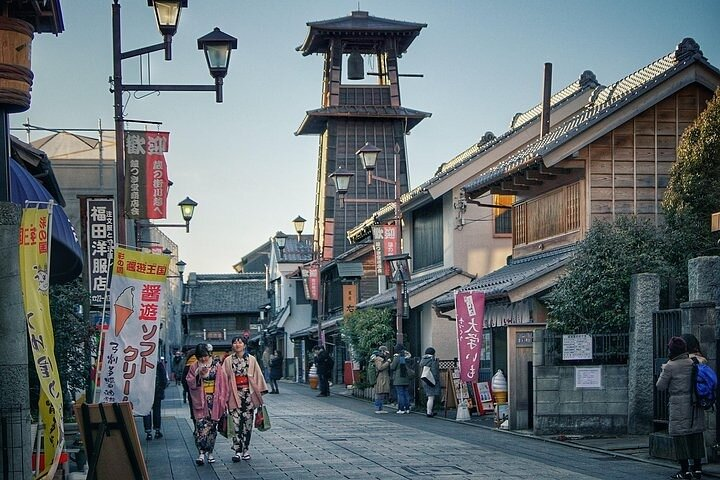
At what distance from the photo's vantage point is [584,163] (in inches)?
992

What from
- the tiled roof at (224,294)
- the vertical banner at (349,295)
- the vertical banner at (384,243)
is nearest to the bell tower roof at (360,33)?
the vertical banner at (349,295)

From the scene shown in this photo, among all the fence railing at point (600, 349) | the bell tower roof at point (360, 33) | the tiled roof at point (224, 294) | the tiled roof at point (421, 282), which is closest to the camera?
the fence railing at point (600, 349)

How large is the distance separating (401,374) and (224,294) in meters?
61.0

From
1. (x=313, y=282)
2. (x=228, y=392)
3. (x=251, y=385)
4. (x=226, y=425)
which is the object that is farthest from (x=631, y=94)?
(x=313, y=282)

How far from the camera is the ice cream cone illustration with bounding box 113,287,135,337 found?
1359 centimetres

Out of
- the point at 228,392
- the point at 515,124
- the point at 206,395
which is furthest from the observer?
the point at 515,124

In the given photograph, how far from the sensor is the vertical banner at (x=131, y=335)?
13.5 m

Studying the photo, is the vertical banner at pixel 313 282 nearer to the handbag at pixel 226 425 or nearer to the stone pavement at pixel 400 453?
the stone pavement at pixel 400 453

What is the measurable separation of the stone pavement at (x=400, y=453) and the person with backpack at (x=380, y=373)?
12.9 feet

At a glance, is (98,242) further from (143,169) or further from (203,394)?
(203,394)

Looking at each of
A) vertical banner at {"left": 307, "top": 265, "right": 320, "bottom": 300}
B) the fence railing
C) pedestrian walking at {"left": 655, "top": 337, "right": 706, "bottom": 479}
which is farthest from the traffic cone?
vertical banner at {"left": 307, "top": 265, "right": 320, "bottom": 300}

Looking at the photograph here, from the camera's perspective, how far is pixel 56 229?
47.9 feet

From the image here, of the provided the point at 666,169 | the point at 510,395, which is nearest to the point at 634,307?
the point at 510,395

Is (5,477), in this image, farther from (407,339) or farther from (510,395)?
(407,339)
